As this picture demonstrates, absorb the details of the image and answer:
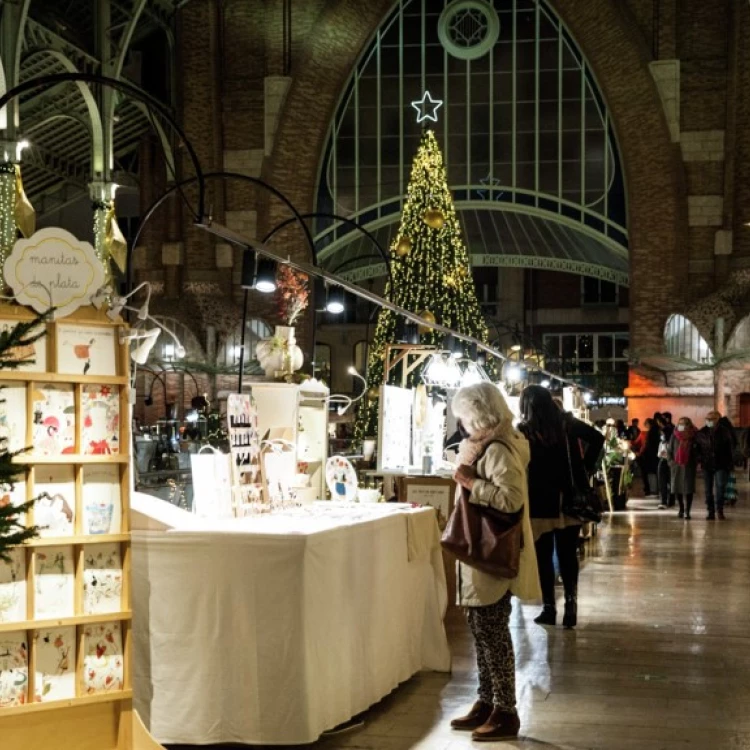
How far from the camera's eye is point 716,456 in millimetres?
18453

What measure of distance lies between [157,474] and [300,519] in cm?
1193

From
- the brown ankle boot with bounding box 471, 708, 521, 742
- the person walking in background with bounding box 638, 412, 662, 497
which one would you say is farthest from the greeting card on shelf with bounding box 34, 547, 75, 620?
the person walking in background with bounding box 638, 412, 662, 497

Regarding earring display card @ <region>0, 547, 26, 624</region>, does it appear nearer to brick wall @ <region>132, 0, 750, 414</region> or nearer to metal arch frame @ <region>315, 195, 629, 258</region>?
brick wall @ <region>132, 0, 750, 414</region>

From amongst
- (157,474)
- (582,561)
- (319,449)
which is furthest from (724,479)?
(319,449)

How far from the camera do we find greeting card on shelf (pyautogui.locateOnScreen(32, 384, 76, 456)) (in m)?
4.80

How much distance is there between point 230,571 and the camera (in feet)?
18.7

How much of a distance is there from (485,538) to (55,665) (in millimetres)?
1958

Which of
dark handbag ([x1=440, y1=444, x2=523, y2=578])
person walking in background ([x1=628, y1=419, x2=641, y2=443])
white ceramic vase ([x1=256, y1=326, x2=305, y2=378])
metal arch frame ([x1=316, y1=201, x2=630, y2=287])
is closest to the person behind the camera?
dark handbag ([x1=440, y1=444, x2=523, y2=578])

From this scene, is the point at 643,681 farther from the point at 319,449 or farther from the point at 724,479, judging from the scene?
the point at 724,479

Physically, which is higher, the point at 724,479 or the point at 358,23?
the point at 358,23

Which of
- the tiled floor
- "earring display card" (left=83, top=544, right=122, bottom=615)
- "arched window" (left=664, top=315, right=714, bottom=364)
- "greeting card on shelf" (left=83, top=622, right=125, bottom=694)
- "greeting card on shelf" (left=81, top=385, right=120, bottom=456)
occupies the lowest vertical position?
the tiled floor

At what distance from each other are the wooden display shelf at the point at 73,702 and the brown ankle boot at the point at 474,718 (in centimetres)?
172

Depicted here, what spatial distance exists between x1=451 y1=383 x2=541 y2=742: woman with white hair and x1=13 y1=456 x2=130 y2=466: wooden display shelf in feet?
5.29

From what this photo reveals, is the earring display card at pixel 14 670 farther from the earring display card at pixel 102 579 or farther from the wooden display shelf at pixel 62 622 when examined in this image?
the earring display card at pixel 102 579
